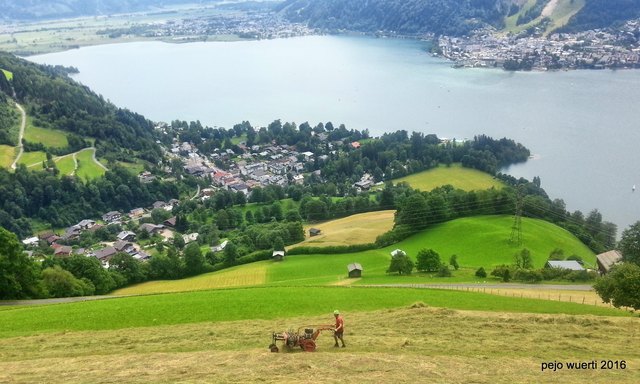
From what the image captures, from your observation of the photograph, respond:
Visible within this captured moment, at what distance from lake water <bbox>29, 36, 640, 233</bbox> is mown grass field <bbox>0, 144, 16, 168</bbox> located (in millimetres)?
42656

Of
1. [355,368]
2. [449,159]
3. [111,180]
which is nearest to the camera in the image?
[355,368]

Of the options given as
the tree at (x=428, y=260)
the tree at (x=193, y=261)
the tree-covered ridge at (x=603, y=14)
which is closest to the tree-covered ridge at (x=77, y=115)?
the tree at (x=193, y=261)

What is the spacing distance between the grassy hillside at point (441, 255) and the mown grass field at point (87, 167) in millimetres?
40919

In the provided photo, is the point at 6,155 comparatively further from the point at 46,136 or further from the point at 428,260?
the point at 428,260

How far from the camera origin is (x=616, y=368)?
1280cm

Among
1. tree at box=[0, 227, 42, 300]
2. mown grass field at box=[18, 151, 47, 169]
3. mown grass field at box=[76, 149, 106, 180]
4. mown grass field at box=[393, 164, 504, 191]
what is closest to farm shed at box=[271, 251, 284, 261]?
tree at box=[0, 227, 42, 300]

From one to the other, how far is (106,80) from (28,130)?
6754cm

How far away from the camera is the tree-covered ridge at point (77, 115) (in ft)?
277

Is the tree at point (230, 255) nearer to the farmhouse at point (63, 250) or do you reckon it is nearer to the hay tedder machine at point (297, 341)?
the farmhouse at point (63, 250)

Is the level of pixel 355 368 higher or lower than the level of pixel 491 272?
higher

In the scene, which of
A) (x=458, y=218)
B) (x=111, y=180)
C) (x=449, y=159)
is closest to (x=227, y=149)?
(x=111, y=180)

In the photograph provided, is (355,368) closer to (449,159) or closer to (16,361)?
(16,361)

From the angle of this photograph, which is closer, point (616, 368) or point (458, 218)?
point (616, 368)

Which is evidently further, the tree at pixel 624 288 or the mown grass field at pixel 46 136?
the mown grass field at pixel 46 136
